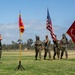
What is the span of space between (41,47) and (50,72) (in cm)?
996

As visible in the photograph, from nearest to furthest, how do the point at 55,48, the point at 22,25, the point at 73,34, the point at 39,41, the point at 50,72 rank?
the point at 73,34 → the point at 50,72 → the point at 22,25 → the point at 39,41 → the point at 55,48

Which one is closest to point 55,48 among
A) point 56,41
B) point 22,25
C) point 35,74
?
point 56,41

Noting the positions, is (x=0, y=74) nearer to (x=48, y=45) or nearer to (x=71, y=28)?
(x=71, y=28)

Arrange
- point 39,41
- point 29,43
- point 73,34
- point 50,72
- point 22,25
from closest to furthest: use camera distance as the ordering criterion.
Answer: point 73,34 → point 50,72 → point 22,25 → point 39,41 → point 29,43

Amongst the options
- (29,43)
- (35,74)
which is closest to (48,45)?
(35,74)

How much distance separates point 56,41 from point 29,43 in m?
86.3

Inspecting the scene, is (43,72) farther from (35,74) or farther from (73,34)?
(73,34)

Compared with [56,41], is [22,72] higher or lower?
lower

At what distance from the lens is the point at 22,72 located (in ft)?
58.5

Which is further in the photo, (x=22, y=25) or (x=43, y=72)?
(x=22, y=25)

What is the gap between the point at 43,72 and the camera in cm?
1775

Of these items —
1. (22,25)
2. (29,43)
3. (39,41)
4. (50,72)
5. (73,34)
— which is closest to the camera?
(73,34)

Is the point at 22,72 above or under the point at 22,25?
under

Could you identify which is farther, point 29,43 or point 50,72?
point 29,43
